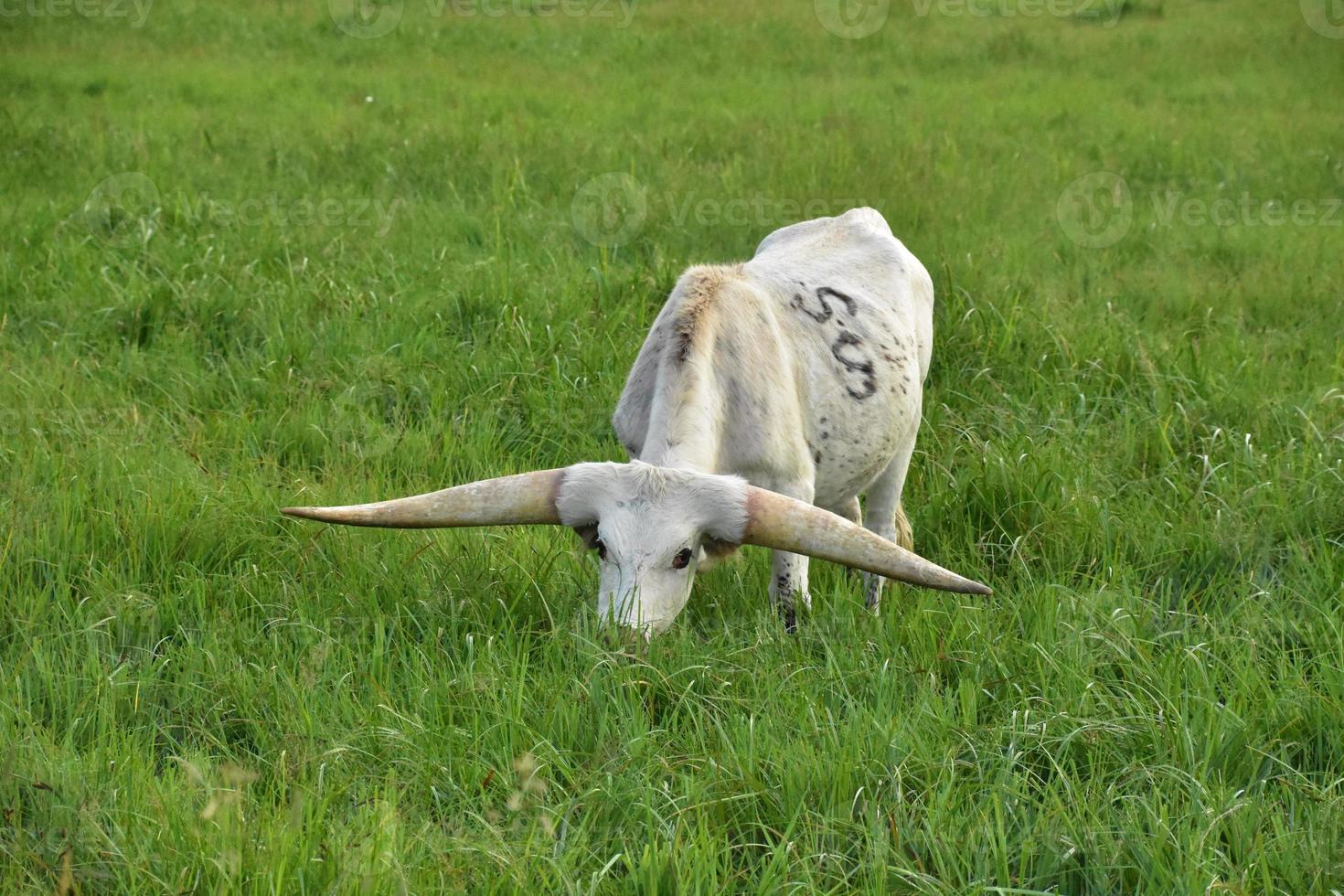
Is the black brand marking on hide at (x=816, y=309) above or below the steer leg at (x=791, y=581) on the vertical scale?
above

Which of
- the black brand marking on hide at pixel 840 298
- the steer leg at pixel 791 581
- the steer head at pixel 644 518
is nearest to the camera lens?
the steer head at pixel 644 518

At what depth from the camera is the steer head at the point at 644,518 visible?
11.4 ft

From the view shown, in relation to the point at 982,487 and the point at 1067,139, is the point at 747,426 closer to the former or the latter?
the point at 982,487

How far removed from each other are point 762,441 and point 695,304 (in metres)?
0.49

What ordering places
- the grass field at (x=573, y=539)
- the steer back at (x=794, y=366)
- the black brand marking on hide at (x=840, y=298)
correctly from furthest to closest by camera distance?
the black brand marking on hide at (x=840, y=298), the steer back at (x=794, y=366), the grass field at (x=573, y=539)

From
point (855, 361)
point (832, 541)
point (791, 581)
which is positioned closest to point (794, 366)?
point (855, 361)

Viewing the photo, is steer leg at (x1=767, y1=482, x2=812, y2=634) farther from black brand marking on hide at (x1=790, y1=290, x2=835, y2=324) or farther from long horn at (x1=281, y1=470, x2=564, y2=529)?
long horn at (x1=281, y1=470, x2=564, y2=529)

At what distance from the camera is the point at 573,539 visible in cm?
464

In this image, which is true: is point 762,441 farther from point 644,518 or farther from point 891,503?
point 891,503

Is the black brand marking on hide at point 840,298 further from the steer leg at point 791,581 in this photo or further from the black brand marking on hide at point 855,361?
the steer leg at point 791,581

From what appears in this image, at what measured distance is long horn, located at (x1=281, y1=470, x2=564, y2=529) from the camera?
354 centimetres

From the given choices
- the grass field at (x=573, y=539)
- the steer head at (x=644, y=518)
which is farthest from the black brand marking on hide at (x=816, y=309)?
the steer head at (x=644, y=518)

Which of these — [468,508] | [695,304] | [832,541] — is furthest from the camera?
[695,304]

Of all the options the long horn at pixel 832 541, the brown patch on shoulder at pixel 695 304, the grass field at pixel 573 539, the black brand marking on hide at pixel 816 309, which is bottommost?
the grass field at pixel 573 539
